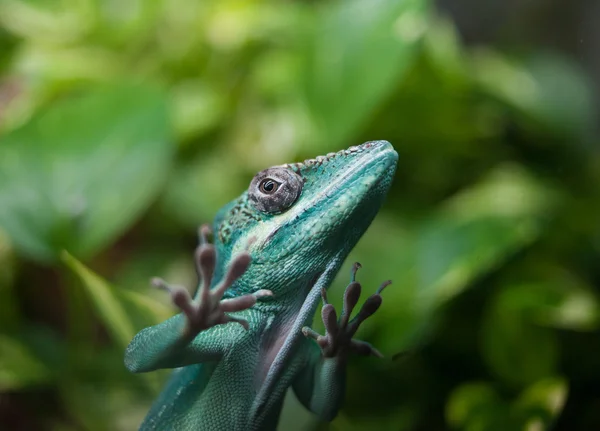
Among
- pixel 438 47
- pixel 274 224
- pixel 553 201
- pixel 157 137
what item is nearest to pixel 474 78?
pixel 438 47

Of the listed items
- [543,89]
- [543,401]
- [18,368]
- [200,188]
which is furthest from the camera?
[543,89]

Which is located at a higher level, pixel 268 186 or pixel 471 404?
pixel 268 186

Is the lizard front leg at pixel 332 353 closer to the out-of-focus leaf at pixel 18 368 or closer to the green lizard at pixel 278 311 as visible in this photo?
the green lizard at pixel 278 311

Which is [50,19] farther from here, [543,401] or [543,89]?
[543,401]

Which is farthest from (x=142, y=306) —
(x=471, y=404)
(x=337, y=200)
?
(x=471, y=404)

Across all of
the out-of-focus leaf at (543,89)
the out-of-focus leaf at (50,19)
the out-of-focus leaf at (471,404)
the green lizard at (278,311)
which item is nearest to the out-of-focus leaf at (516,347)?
the out-of-focus leaf at (471,404)

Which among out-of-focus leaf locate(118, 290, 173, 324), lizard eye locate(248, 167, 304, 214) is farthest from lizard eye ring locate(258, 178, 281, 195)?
out-of-focus leaf locate(118, 290, 173, 324)

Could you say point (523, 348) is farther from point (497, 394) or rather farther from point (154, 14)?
point (154, 14)

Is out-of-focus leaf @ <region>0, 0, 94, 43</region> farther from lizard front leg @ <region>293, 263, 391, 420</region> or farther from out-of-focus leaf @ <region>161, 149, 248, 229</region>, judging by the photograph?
lizard front leg @ <region>293, 263, 391, 420</region>
